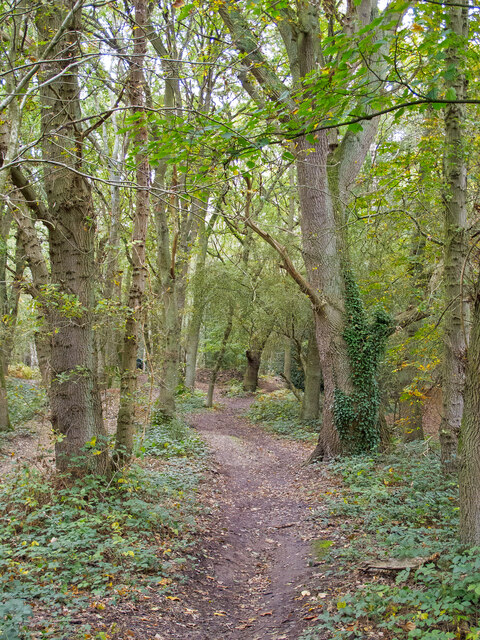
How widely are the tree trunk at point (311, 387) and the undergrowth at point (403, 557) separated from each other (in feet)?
27.0

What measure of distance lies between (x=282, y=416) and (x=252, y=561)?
12221 mm

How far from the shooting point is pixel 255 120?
3471 millimetres

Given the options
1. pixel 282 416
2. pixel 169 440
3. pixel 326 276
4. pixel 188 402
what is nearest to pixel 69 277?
pixel 326 276

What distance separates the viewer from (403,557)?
420 cm

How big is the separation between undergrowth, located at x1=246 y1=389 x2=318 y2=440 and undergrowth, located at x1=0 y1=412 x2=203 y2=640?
8540mm

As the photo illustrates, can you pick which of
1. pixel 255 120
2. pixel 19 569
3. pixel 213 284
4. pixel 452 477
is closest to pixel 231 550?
pixel 19 569

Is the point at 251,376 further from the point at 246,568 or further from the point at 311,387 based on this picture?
the point at 246,568

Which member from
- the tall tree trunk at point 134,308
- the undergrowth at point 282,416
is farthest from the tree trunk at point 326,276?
the tall tree trunk at point 134,308

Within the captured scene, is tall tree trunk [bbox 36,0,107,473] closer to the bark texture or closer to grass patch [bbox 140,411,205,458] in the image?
grass patch [bbox 140,411,205,458]

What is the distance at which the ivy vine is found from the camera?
955 centimetres

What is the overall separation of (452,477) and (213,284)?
12649mm

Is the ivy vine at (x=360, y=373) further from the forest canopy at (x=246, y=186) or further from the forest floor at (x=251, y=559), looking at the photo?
the forest floor at (x=251, y=559)

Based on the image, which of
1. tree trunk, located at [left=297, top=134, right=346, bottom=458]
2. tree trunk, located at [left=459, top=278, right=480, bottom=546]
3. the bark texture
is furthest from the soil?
the bark texture

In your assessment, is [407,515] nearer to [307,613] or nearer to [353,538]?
[353,538]
